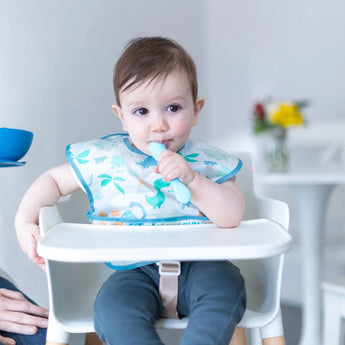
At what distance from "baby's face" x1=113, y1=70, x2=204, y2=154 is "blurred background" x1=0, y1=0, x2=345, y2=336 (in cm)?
50

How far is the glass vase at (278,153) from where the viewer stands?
7.22 feet

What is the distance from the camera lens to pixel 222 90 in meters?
2.79

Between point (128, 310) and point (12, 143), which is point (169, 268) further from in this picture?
point (12, 143)

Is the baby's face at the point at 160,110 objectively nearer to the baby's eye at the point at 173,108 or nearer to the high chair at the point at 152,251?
the baby's eye at the point at 173,108

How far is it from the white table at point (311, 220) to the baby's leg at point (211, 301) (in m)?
1.08

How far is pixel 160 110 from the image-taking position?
0.79 meters

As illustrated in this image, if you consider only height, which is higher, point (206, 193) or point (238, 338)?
point (206, 193)

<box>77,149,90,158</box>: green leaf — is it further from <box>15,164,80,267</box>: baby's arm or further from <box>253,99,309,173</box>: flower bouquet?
<box>253,99,309,173</box>: flower bouquet

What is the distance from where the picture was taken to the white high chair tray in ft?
1.77

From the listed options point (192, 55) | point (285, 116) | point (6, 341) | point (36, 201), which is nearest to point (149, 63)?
point (36, 201)

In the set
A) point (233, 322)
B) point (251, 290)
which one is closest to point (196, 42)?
point (251, 290)

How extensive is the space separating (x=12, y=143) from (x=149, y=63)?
261mm

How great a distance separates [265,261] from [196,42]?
4.34 ft

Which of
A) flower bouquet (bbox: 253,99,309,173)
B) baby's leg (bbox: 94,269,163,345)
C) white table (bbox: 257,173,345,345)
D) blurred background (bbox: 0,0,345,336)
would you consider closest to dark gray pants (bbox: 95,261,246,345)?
baby's leg (bbox: 94,269,163,345)
